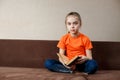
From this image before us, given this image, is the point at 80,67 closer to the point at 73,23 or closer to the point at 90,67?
the point at 90,67

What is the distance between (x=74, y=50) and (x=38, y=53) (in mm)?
376

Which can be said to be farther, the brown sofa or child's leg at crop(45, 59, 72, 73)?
the brown sofa

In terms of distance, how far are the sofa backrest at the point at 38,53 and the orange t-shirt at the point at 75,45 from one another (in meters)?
0.14

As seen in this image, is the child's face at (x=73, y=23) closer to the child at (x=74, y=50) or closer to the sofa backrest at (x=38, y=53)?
the child at (x=74, y=50)

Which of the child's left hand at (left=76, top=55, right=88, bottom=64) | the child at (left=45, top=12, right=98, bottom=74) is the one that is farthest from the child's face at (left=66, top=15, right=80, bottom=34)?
the child's left hand at (left=76, top=55, right=88, bottom=64)

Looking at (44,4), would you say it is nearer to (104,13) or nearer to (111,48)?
(104,13)

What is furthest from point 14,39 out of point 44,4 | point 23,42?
point 44,4

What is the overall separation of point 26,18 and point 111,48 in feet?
2.88

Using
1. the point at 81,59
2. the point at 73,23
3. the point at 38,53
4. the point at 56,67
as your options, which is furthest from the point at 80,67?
the point at 38,53

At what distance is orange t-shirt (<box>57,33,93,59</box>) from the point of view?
7.02 feet

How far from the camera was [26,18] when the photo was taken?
2477mm

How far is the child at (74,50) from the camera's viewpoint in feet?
6.43

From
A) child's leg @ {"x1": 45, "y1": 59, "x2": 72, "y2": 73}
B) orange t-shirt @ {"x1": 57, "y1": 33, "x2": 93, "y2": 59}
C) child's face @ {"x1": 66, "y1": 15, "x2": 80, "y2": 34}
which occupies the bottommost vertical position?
child's leg @ {"x1": 45, "y1": 59, "x2": 72, "y2": 73}

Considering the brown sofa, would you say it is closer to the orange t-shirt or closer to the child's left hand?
the orange t-shirt
